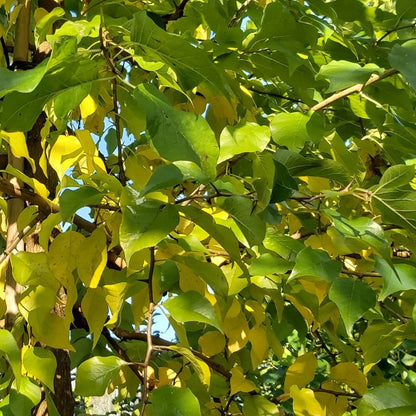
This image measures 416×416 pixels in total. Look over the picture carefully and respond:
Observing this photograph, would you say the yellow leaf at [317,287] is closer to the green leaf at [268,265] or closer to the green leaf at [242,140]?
the green leaf at [268,265]

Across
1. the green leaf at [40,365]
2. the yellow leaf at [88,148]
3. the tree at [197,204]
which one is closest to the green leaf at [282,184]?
the tree at [197,204]

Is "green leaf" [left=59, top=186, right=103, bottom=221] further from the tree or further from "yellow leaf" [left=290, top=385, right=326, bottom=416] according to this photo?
"yellow leaf" [left=290, top=385, right=326, bottom=416]

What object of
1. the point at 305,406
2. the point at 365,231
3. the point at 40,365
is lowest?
the point at 305,406

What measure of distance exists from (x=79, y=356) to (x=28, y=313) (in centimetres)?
44

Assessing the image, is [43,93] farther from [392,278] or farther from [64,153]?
[392,278]

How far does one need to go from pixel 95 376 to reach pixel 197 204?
0.99ft

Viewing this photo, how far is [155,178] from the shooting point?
502mm

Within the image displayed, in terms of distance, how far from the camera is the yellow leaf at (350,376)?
36.0 inches

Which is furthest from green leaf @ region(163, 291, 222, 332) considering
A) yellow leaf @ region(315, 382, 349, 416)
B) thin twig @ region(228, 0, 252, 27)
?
thin twig @ region(228, 0, 252, 27)

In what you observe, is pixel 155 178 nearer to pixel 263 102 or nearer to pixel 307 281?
pixel 307 281

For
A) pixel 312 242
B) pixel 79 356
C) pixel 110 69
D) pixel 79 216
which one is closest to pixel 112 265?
pixel 79 216

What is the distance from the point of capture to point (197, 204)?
0.89 metres

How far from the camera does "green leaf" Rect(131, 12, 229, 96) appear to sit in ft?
1.84

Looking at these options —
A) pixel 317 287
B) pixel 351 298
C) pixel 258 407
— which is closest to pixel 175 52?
pixel 351 298
